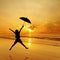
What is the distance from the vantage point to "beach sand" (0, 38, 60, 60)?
2318 mm

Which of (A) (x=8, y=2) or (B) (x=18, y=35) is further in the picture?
(A) (x=8, y=2)

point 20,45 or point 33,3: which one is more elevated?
point 33,3

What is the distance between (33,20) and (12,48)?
0.47m

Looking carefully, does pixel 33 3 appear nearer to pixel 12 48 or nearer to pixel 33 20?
pixel 33 20

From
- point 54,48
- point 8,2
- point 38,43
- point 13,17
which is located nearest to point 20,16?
point 13,17

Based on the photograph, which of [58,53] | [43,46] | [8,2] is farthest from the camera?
[8,2]

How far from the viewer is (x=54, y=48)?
8.11ft

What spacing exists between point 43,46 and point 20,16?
0.51 m

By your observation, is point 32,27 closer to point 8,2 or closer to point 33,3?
point 33,3

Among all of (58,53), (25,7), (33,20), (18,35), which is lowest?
(58,53)

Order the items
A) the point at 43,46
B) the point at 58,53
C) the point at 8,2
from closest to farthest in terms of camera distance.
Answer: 1. the point at 58,53
2. the point at 43,46
3. the point at 8,2

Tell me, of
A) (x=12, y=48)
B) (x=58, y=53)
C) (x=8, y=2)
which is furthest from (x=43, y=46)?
(x=8, y=2)

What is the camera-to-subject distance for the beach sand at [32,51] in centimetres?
232

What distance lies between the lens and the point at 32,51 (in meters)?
2.50
